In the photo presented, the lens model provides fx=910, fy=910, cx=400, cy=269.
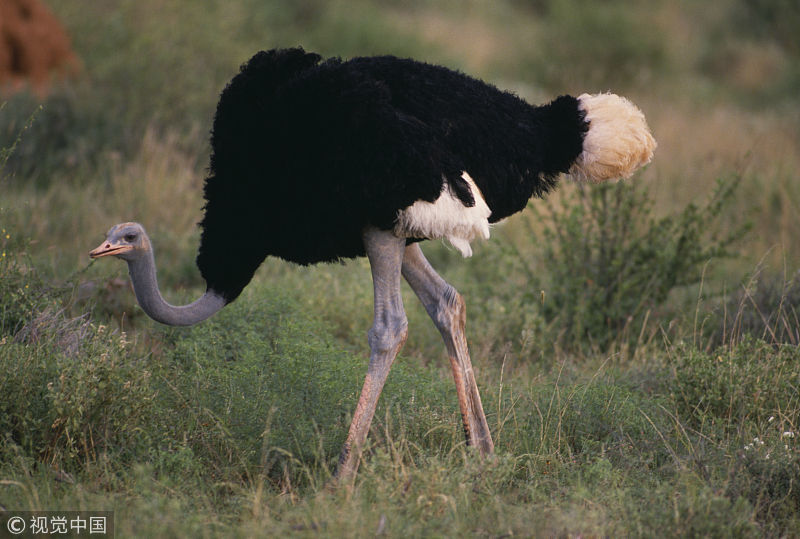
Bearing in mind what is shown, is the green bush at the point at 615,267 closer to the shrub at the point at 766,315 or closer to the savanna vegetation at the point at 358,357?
the savanna vegetation at the point at 358,357

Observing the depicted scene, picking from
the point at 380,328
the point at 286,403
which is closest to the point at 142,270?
the point at 286,403

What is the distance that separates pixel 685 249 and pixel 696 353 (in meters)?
1.63

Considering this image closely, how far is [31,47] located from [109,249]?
6774 mm

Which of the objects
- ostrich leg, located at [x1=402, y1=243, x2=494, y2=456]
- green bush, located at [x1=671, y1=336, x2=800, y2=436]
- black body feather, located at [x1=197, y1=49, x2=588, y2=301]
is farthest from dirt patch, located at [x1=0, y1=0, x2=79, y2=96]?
green bush, located at [x1=671, y1=336, x2=800, y2=436]

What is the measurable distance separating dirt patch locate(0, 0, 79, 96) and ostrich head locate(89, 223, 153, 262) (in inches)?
247

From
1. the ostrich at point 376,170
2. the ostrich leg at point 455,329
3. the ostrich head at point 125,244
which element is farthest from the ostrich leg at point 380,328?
the ostrich head at point 125,244

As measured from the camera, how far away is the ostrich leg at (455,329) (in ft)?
13.3

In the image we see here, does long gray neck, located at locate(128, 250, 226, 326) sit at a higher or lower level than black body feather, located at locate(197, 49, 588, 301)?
lower

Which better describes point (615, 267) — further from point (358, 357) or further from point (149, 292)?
point (149, 292)

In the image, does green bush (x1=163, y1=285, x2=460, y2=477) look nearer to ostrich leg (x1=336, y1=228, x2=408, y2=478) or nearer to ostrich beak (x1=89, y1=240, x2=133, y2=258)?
ostrich leg (x1=336, y1=228, x2=408, y2=478)

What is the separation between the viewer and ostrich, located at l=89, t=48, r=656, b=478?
137 inches

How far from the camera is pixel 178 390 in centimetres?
430

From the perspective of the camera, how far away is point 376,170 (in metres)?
3.43

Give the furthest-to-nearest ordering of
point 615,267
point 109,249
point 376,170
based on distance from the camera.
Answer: point 615,267, point 109,249, point 376,170
